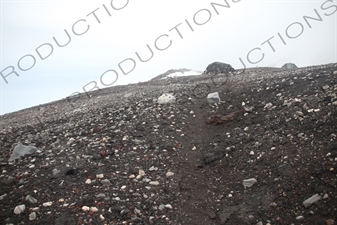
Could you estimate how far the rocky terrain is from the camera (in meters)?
3.79

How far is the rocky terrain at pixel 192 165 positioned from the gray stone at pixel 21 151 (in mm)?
127

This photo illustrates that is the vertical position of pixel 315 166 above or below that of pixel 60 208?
→ below

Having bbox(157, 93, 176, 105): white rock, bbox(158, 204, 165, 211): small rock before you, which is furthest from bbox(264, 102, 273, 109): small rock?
bbox(158, 204, 165, 211): small rock

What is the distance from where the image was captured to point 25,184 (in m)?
4.57

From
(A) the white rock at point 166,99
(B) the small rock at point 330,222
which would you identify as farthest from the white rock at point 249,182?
(A) the white rock at point 166,99

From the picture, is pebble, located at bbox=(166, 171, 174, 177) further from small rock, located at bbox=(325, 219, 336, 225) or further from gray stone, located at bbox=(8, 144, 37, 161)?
gray stone, located at bbox=(8, 144, 37, 161)

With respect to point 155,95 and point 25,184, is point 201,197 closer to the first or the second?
point 25,184

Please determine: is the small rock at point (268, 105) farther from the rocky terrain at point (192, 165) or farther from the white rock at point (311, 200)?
the white rock at point (311, 200)

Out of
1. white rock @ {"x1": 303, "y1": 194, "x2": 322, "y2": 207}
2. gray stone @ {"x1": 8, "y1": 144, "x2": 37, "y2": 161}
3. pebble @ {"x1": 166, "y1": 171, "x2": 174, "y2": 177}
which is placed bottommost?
white rock @ {"x1": 303, "y1": 194, "x2": 322, "y2": 207}

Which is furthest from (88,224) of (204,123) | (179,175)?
(204,123)

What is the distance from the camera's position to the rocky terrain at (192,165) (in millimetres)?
3785

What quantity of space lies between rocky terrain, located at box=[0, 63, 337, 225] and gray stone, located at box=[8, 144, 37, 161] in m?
0.13

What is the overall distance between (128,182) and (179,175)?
35.4 inches

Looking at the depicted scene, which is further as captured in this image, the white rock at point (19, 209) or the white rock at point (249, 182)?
the white rock at point (249, 182)
